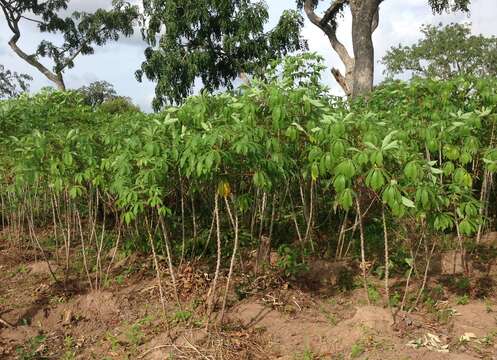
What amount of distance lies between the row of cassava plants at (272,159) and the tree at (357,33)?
330cm

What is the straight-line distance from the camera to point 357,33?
10195 mm

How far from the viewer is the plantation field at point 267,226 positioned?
3307mm

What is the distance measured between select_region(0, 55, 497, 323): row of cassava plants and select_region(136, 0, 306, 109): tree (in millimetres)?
8636

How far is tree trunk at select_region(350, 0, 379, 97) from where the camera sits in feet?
32.2

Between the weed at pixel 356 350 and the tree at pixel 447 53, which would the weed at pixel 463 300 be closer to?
the weed at pixel 356 350

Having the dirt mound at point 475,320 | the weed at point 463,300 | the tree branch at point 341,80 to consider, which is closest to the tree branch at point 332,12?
the tree branch at point 341,80

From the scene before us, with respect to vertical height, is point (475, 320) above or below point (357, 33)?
below

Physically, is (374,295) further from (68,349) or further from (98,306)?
(68,349)

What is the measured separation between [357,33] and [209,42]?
529cm

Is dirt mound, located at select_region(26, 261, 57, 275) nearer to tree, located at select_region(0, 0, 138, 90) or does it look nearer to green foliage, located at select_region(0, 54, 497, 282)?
green foliage, located at select_region(0, 54, 497, 282)

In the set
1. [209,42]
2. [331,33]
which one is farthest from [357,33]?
[209,42]

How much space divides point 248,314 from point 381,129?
1767 mm

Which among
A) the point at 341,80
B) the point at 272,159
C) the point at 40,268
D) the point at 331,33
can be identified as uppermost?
the point at 331,33

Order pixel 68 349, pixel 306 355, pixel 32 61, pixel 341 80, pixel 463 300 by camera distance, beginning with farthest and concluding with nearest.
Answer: pixel 32 61
pixel 341 80
pixel 463 300
pixel 68 349
pixel 306 355
